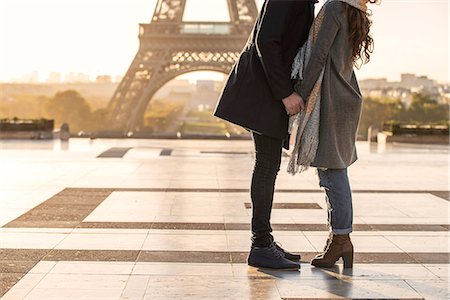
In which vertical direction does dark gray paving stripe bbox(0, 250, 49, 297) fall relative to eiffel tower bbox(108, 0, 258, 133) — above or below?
below

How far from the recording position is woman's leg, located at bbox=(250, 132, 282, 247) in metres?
4.80

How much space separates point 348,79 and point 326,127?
0.31m

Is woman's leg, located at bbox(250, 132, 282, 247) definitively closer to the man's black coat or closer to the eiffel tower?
the man's black coat

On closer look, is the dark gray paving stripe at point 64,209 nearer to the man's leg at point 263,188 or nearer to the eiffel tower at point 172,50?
the man's leg at point 263,188

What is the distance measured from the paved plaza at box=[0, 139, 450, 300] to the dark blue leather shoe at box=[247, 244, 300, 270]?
0.08m

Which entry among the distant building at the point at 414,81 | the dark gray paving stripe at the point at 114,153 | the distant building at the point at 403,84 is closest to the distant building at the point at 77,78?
the distant building at the point at 403,84

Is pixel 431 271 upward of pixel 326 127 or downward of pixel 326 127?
downward

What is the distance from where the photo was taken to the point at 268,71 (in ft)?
15.1

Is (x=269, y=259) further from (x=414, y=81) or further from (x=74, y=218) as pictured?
(x=414, y=81)

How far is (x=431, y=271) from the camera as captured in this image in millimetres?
4676

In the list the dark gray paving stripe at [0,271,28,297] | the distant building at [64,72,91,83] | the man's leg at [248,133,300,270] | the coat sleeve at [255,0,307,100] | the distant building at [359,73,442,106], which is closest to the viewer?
the dark gray paving stripe at [0,271,28,297]

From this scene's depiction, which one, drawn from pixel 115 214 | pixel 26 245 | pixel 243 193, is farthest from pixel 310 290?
pixel 243 193

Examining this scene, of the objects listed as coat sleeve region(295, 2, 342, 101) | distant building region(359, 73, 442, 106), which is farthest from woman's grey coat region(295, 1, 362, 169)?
distant building region(359, 73, 442, 106)

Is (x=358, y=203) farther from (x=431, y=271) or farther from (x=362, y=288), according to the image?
(x=362, y=288)
